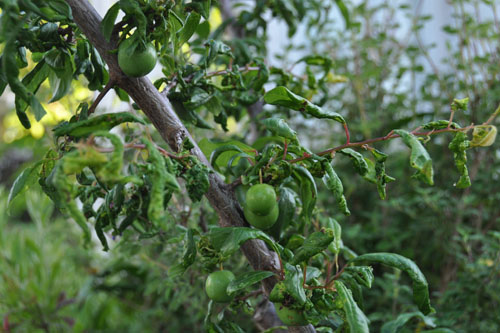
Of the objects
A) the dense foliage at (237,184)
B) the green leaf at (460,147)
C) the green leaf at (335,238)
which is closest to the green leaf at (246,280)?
the dense foliage at (237,184)

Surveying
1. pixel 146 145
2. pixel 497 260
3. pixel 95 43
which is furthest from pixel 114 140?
pixel 497 260

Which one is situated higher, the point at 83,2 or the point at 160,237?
the point at 83,2

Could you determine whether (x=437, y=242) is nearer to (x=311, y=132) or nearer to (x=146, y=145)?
(x=311, y=132)

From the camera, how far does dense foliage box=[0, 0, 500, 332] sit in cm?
41

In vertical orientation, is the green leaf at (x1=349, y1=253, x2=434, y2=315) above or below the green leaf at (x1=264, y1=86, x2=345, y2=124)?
below

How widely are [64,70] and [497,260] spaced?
0.71 metres

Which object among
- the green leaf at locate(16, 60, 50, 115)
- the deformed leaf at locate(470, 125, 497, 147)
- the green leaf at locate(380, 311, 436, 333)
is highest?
the green leaf at locate(16, 60, 50, 115)

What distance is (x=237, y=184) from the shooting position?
0.49 metres

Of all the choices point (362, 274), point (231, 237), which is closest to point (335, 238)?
point (362, 274)

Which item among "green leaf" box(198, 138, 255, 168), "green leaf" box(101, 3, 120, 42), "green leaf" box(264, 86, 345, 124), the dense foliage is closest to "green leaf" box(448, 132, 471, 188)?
the dense foliage

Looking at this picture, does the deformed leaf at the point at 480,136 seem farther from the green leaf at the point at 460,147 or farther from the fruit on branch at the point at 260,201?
the fruit on branch at the point at 260,201

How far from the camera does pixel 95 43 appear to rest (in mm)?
436

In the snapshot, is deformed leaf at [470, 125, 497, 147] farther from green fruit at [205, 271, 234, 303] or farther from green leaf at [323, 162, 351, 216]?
green fruit at [205, 271, 234, 303]

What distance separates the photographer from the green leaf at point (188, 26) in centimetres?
47
